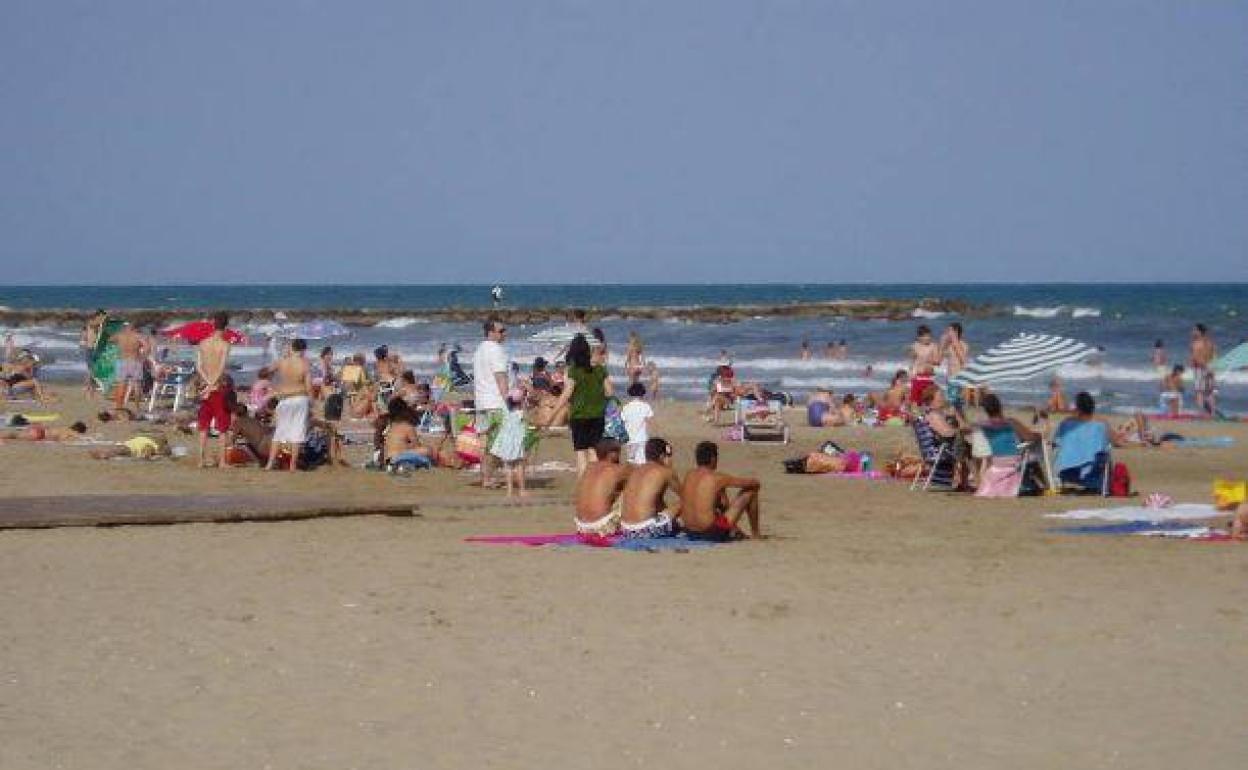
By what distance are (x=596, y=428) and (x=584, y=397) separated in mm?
311

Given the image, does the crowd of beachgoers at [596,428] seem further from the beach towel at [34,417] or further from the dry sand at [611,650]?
the dry sand at [611,650]

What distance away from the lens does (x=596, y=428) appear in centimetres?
1343

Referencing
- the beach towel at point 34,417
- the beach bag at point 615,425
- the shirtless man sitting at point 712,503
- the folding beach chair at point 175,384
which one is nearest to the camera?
the shirtless man sitting at point 712,503

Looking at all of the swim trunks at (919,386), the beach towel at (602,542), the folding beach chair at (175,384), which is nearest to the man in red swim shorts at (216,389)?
the beach towel at (602,542)

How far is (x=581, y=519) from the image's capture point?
1090 cm

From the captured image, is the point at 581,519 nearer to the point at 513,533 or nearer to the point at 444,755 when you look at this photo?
the point at 513,533

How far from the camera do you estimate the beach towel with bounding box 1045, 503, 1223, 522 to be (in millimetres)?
11984

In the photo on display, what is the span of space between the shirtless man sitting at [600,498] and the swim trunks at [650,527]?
0.12 meters

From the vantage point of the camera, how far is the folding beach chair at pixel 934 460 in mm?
14641

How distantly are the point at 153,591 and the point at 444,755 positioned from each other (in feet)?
11.0

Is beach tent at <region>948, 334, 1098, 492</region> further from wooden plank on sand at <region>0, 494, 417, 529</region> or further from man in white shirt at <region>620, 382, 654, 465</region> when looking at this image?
wooden plank on sand at <region>0, 494, 417, 529</region>

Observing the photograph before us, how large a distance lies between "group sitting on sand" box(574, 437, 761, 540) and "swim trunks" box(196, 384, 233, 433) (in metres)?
5.91

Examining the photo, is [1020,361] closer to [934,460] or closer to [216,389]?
[934,460]

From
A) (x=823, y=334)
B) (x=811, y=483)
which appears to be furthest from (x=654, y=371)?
(x=823, y=334)
